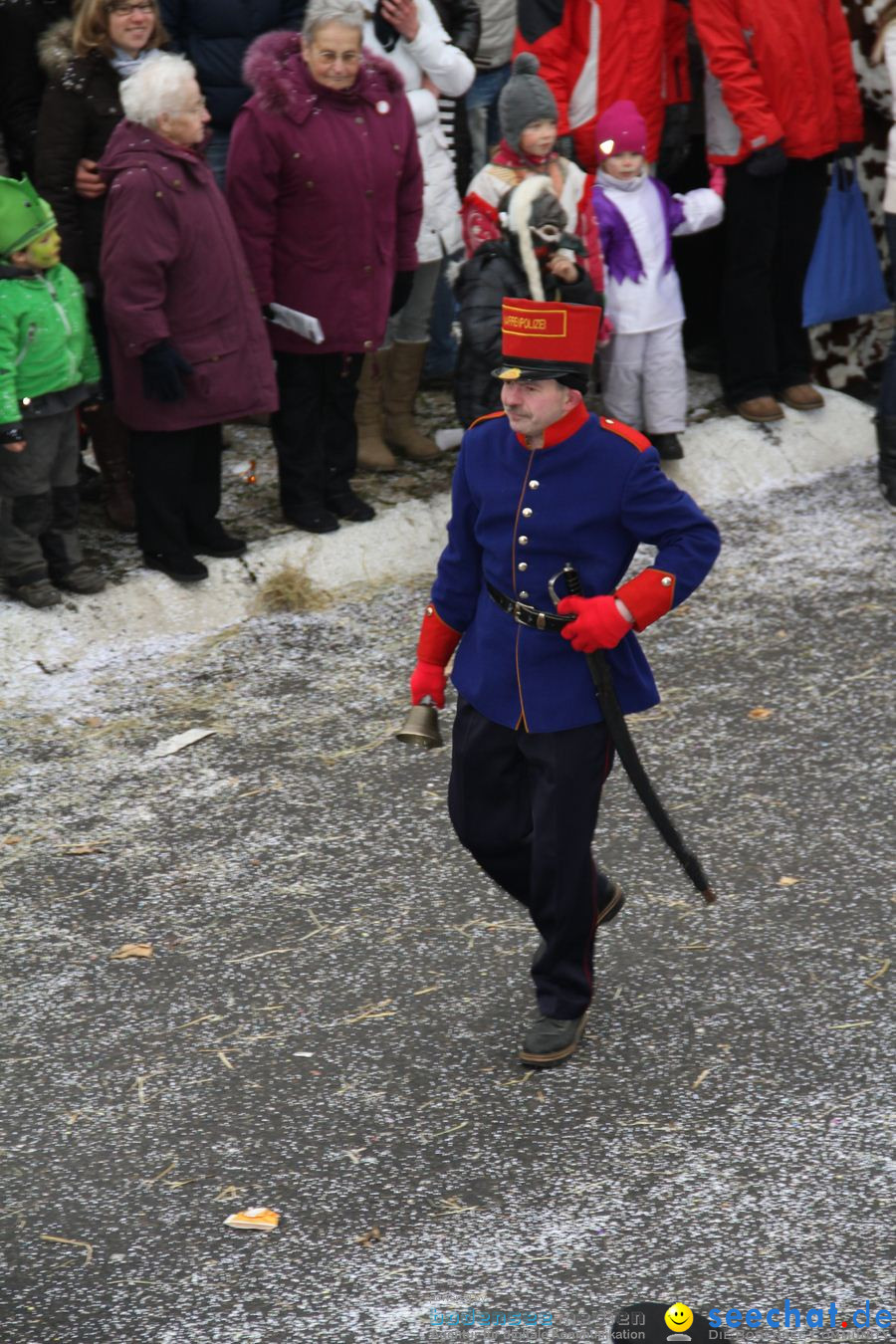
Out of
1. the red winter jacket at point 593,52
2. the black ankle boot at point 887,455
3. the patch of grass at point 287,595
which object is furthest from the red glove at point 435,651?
the red winter jacket at point 593,52

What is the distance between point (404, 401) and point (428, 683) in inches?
154

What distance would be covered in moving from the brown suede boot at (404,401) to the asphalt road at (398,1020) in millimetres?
1677

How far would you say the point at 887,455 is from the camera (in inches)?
312

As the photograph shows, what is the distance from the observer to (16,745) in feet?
19.8

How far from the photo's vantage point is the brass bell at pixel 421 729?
425 centimetres

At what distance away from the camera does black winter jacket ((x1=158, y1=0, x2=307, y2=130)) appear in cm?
742

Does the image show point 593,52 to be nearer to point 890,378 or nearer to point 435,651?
point 890,378

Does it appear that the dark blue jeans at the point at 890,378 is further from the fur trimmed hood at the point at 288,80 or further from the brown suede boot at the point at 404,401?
the fur trimmed hood at the point at 288,80

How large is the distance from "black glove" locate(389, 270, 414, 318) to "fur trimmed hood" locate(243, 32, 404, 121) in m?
0.77

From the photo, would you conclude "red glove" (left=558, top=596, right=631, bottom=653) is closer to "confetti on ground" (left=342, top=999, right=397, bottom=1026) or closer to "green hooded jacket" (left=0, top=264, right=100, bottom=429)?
"confetti on ground" (left=342, top=999, right=397, bottom=1026)

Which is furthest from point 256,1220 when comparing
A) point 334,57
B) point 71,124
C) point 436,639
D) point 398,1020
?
point 334,57

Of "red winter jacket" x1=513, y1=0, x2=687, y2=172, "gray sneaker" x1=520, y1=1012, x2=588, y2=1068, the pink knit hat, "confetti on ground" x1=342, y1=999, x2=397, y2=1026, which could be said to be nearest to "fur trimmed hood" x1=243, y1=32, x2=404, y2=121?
the pink knit hat

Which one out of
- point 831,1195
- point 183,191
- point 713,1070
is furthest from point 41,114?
point 831,1195

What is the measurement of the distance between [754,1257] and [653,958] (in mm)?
1205
